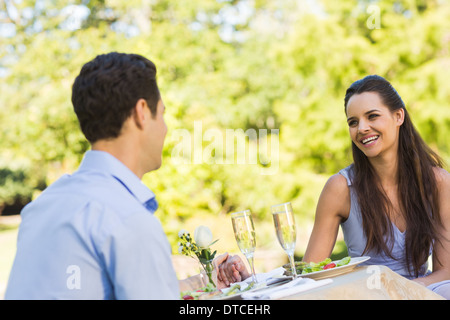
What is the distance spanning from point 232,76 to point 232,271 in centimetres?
1341

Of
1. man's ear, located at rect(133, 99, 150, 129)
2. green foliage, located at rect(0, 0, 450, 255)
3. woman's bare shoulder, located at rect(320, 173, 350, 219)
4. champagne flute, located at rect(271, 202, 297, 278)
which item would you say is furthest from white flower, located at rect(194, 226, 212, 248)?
green foliage, located at rect(0, 0, 450, 255)

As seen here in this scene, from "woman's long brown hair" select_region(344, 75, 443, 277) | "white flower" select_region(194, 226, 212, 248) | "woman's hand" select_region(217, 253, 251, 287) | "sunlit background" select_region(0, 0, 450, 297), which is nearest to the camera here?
"white flower" select_region(194, 226, 212, 248)

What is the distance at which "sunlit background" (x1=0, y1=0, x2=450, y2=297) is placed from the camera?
892 centimetres

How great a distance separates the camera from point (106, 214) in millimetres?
1324

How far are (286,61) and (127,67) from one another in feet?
31.9

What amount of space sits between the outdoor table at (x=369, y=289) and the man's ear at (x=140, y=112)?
2.39 ft

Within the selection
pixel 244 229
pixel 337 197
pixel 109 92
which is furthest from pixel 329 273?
pixel 337 197

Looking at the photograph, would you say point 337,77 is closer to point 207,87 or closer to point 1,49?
point 207,87

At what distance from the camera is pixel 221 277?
2.43m

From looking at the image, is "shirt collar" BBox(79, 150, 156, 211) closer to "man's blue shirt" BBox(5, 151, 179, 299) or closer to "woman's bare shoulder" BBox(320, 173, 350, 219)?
"man's blue shirt" BBox(5, 151, 179, 299)

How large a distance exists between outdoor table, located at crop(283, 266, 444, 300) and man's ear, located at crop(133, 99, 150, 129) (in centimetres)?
73

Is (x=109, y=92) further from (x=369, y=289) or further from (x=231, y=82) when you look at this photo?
(x=231, y=82)

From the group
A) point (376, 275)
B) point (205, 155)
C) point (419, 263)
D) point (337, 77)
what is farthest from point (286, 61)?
point (376, 275)

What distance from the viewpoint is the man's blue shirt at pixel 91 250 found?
131 cm
